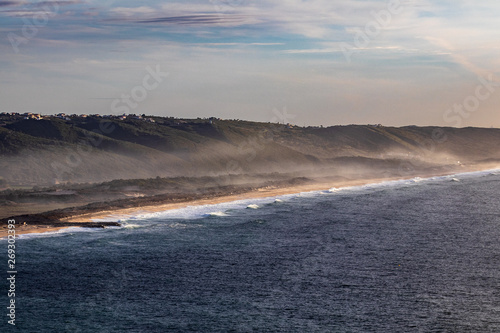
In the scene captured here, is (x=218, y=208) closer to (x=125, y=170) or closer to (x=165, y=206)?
(x=165, y=206)

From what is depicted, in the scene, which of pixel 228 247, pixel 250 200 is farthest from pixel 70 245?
pixel 250 200

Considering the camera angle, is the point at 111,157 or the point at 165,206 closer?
the point at 165,206

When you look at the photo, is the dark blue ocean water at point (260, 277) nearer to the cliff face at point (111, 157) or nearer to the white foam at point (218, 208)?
the white foam at point (218, 208)

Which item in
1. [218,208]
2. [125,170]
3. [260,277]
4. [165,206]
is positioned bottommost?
[260,277]

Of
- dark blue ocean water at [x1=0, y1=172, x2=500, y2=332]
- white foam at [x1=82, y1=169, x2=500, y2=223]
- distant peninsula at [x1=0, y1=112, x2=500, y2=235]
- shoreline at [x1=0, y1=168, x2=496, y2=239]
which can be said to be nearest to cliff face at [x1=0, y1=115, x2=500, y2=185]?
distant peninsula at [x1=0, y1=112, x2=500, y2=235]

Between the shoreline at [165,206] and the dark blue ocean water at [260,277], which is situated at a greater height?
the shoreline at [165,206]

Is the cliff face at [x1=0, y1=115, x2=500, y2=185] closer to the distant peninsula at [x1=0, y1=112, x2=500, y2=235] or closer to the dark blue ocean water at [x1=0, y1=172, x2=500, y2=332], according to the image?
the distant peninsula at [x1=0, y1=112, x2=500, y2=235]

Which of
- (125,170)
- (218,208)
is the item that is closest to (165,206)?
(218,208)

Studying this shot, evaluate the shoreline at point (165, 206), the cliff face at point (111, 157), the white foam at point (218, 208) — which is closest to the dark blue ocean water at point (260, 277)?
the white foam at point (218, 208)
